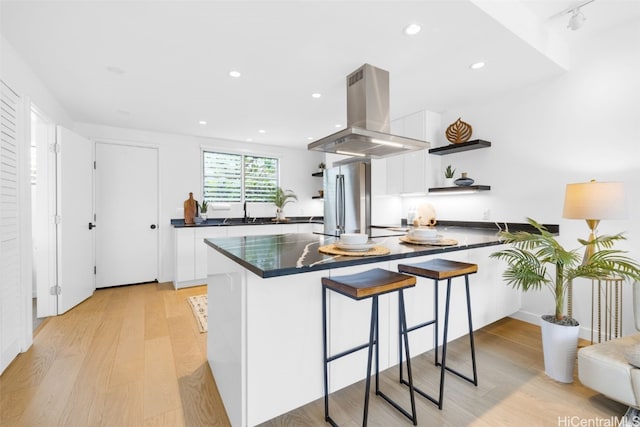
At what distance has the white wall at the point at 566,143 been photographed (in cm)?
231

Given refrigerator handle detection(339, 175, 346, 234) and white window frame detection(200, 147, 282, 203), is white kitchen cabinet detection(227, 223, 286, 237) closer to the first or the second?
white window frame detection(200, 147, 282, 203)

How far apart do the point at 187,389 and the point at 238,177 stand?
153 inches

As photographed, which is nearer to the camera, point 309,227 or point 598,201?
point 598,201

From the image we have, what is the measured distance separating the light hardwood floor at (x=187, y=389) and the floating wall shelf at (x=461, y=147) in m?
1.96

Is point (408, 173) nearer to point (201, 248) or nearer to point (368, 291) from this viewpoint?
point (368, 291)

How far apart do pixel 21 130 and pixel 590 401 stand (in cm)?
455

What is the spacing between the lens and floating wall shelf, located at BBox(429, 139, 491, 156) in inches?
124

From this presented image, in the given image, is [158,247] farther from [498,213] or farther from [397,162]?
[498,213]

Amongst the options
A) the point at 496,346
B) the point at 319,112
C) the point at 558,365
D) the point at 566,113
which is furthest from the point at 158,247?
the point at 566,113

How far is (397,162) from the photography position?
13.1ft

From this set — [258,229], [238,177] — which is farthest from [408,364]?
[238,177]

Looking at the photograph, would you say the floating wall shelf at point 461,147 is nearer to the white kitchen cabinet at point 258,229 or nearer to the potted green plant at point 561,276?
the potted green plant at point 561,276

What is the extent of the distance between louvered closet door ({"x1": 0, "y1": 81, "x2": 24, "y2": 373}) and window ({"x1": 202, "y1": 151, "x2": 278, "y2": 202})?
2.71 meters

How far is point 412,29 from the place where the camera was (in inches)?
76.4
